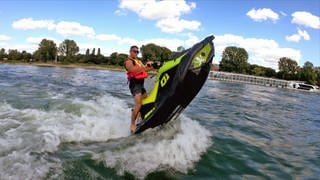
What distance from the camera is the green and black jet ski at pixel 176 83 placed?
7.41m

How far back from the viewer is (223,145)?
886 centimetres

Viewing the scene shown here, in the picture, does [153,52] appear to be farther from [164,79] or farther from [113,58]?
[164,79]

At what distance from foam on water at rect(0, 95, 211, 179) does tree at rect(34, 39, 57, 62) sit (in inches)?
4661

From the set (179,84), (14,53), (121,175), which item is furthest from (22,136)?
(14,53)

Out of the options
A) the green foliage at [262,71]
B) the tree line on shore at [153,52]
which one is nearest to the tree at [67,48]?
the tree line on shore at [153,52]

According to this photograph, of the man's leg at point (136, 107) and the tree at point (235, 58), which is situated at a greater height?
the tree at point (235, 58)

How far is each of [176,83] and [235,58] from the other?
144m

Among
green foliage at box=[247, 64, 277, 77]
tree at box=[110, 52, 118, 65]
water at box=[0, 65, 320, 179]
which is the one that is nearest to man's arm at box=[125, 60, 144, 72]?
water at box=[0, 65, 320, 179]

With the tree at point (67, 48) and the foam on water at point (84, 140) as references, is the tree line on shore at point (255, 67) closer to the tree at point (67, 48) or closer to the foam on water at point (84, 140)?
the tree at point (67, 48)

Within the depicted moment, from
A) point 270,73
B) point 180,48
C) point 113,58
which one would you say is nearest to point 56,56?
point 113,58

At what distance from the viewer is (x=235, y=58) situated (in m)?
148

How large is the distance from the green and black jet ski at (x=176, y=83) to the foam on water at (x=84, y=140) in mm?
535

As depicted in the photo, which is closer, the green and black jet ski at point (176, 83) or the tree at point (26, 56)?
the green and black jet ski at point (176, 83)

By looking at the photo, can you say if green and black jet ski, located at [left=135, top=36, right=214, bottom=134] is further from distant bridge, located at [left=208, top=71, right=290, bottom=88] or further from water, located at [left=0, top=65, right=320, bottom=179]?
distant bridge, located at [left=208, top=71, right=290, bottom=88]
